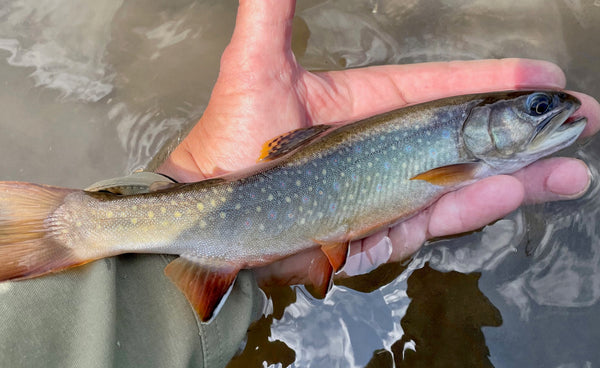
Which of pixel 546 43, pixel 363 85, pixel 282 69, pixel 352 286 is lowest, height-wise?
pixel 352 286

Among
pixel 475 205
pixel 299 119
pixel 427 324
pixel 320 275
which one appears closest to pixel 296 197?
pixel 320 275

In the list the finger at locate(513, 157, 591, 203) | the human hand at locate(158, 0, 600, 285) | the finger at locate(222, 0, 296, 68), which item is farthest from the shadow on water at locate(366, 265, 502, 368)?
the finger at locate(222, 0, 296, 68)

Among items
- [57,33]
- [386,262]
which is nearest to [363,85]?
[386,262]

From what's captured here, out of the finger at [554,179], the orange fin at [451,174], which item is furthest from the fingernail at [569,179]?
the orange fin at [451,174]

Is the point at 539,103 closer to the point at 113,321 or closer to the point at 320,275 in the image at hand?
the point at 320,275

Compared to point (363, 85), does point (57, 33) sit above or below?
above

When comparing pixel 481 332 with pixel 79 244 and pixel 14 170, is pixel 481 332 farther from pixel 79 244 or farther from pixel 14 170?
pixel 14 170

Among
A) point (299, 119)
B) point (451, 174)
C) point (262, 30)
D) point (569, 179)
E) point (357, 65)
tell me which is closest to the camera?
point (451, 174)
